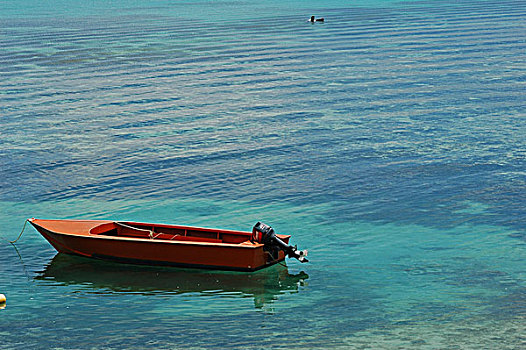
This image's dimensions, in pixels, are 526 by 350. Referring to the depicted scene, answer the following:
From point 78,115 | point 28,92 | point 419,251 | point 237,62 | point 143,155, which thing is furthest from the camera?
point 237,62

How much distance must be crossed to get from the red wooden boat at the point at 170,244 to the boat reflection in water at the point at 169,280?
26 centimetres

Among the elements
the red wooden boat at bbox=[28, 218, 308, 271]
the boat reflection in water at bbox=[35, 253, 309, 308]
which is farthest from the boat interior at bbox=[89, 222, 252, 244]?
the boat reflection in water at bbox=[35, 253, 309, 308]

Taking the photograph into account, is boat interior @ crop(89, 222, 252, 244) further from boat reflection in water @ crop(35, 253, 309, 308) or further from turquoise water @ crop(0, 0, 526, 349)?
turquoise water @ crop(0, 0, 526, 349)

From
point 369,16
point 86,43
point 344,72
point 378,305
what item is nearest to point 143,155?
point 378,305

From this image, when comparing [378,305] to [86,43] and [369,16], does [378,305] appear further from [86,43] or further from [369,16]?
[369,16]

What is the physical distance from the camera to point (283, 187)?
1196 inches

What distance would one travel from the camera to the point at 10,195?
3006cm

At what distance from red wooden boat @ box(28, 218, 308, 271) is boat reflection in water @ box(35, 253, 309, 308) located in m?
0.26

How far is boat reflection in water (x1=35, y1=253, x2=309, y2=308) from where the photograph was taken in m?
21.9

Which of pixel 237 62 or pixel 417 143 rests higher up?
pixel 237 62

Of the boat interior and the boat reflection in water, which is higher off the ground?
the boat interior

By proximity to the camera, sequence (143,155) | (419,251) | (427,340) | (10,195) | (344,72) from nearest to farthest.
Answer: (427,340) < (419,251) < (10,195) < (143,155) < (344,72)

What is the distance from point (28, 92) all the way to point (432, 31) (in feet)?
141

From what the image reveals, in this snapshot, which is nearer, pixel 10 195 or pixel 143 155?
pixel 10 195
